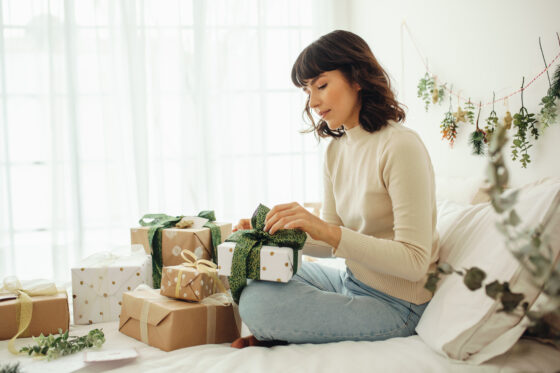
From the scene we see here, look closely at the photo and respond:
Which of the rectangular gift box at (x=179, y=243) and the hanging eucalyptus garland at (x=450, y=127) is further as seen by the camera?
the hanging eucalyptus garland at (x=450, y=127)

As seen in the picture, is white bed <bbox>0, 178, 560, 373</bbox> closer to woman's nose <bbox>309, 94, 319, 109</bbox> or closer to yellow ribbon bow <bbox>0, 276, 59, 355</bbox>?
yellow ribbon bow <bbox>0, 276, 59, 355</bbox>

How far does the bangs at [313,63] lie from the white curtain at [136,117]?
1719 mm

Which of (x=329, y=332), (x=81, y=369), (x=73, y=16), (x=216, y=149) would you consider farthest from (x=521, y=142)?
(x=73, y=16)

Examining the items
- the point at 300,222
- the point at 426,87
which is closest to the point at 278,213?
the point at 300,222

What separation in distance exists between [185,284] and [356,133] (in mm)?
660

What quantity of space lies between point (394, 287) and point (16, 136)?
2.52 m

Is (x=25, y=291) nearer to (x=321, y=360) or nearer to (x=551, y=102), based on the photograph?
(x=321, y=360)

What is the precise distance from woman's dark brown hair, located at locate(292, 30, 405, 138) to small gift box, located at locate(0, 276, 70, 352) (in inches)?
40.2

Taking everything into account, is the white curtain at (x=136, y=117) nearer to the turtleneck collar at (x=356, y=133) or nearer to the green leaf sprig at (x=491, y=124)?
the green leaf sprig at (x=491, y=124)

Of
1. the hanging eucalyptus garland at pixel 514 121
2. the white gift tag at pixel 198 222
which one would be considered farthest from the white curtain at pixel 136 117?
the hanging eucalyptus garland at pixel 514 121

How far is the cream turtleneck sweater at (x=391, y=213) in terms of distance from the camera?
108 centimetres

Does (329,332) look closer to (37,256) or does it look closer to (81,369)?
(81,369)

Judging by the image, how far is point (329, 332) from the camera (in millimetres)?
1078

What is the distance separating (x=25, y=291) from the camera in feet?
4.53
